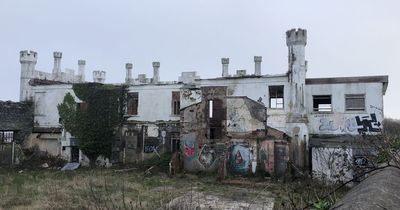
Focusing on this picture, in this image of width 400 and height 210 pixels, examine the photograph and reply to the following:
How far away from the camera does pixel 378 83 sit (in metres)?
22.6

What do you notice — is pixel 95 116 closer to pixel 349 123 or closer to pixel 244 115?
pixel 244 115

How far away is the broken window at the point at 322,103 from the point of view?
23644mm

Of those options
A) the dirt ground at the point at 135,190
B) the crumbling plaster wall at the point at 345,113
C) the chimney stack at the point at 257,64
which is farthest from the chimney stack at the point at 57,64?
the crumbling plaster wall at the point at 345,113

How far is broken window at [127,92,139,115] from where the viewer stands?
28000 millimetres

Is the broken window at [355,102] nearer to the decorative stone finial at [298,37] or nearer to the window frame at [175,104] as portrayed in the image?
the decorative stone finial at [298,37]

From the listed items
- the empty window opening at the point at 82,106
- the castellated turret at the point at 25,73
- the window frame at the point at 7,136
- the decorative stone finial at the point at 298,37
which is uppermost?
the decorative stone finial at the point at 298,37

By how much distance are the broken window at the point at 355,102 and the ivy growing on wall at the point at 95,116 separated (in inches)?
592

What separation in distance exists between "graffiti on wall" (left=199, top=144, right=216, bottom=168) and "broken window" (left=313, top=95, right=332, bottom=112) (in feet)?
22.4

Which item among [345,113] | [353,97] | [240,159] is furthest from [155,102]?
[353,97]

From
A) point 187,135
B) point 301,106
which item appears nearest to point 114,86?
point 187,135

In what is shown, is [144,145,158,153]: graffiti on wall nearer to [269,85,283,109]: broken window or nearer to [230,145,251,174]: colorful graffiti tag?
[230,145,251,174]: colorful graffiti tag

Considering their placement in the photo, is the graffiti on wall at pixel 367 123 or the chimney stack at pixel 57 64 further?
the chimney stack at pixel 57 64

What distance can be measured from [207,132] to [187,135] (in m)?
1.35

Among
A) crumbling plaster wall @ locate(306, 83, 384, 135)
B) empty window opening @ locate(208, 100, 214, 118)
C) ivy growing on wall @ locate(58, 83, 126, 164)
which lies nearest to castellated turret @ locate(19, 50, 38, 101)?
ivy growing on wall @ locate(58, 83, 126, 164)
